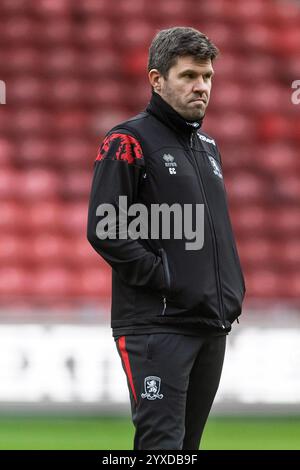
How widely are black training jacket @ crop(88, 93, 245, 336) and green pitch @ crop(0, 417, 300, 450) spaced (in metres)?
2.14

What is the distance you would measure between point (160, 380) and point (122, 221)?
425 millimetres

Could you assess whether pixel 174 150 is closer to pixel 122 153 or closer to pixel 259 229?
pixel 122 153

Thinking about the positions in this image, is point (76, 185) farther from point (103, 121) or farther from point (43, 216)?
point (103, 121)

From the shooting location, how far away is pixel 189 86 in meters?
2.89

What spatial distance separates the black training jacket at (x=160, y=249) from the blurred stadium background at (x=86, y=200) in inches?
86.4

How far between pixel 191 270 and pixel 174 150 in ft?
1.09

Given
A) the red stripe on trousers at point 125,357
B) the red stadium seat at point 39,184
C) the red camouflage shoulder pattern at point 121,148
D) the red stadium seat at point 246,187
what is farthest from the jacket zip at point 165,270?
the red stadium seat at point 246,187

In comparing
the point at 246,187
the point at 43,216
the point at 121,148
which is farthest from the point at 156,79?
the point at 246,187

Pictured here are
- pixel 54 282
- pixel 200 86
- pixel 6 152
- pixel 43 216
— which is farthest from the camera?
pixel 6 152

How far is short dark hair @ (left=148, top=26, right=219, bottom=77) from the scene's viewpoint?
113 inches

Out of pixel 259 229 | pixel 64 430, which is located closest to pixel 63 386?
pixel 64 430

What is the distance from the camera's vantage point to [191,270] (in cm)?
282

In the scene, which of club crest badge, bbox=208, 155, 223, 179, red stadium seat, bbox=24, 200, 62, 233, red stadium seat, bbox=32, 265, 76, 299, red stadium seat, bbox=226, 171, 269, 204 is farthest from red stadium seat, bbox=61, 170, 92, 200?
club crest badge, bbox=208, 155, 223, 179

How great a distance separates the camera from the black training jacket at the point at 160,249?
280cm
